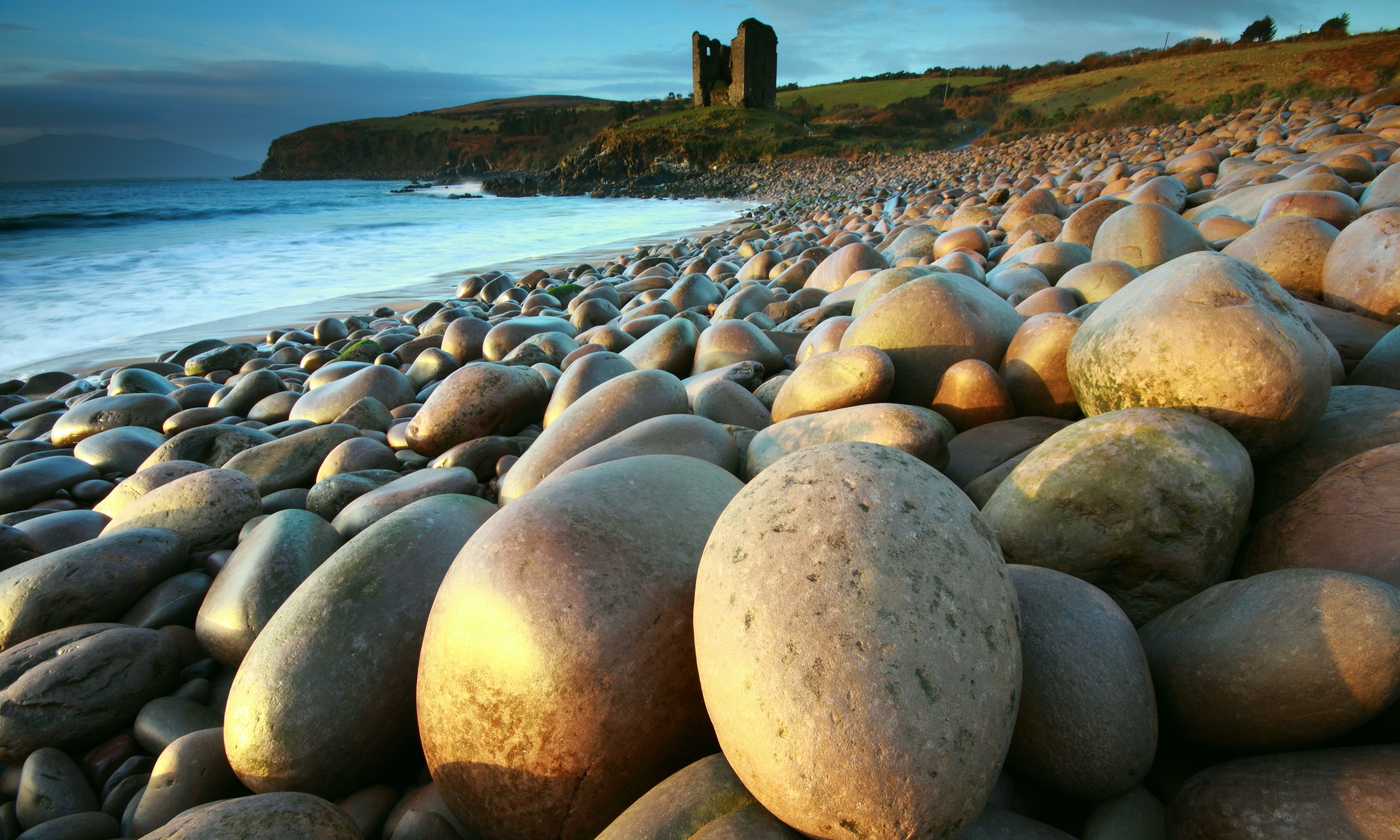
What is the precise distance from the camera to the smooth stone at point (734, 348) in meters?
3.64

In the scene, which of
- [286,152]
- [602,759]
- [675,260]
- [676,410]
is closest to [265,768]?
[602,759]

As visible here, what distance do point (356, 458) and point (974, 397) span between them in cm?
259

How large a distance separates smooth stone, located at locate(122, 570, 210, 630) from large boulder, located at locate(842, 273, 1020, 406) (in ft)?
7.92

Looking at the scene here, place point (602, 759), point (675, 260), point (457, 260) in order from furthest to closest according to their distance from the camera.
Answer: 1. point (457, 260)
2. point (675, 260)
3. point (602, 759)

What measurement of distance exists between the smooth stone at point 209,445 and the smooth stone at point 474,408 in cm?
88

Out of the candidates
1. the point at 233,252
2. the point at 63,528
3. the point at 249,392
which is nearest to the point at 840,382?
the point at 63,528

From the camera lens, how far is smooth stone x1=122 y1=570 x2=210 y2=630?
2.24 m

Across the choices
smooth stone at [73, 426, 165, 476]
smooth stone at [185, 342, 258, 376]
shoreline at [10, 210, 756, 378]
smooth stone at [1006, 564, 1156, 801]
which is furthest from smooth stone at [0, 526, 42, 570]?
shoreline at [10, 210, 756, 378]

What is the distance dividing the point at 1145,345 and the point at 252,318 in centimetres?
952

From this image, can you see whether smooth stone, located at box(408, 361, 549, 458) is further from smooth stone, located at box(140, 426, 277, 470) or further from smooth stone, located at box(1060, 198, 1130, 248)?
smooth stone, located at box(1060, 198, 1130, 248)

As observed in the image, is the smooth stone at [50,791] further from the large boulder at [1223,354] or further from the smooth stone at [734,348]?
the large boulder at [1223,354]

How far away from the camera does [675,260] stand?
1035cm

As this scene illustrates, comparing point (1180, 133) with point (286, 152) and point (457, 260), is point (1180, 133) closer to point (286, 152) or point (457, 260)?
point (457, 260)

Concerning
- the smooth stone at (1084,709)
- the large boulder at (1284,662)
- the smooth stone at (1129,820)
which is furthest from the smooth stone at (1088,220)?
the smooth stone at (1129,820)
